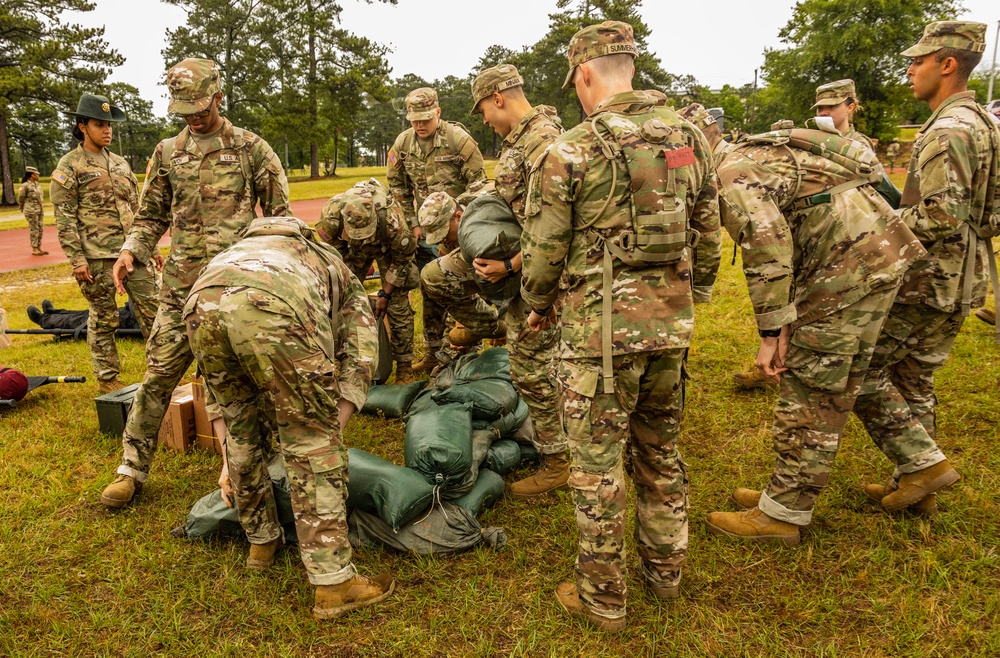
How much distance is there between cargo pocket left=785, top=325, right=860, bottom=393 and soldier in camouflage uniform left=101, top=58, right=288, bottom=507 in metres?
3.24

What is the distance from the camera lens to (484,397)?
4.03m

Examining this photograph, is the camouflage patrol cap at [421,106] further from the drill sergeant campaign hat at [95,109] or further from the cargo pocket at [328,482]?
the cargo pocket at [328,482]

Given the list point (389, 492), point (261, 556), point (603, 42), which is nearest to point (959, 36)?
point (603, 42)

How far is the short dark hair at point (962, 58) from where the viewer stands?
3.25 metres

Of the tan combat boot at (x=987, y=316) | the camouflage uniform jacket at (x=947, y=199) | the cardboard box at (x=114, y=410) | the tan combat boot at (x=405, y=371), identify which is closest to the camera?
the camouflage uniform jacket at (x=947, y=199)

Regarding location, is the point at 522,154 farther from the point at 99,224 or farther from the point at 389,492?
the point at 99,224

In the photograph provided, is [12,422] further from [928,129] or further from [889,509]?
[928,129]

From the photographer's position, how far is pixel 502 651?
104 inches

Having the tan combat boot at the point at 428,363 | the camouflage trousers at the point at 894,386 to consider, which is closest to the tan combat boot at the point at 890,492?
the camouflage trousers at the point at 894,386

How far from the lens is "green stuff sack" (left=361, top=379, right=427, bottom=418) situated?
4.62 meters

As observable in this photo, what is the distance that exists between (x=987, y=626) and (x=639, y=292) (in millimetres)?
2026

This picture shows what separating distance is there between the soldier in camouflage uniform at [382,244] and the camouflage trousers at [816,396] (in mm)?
3056

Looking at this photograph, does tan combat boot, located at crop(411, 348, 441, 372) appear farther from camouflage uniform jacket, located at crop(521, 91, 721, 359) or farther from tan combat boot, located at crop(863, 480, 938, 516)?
A: tan combat boot, located at crop(863, 480, 938, 516)

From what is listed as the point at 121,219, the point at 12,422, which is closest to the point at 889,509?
the point at 12,422
